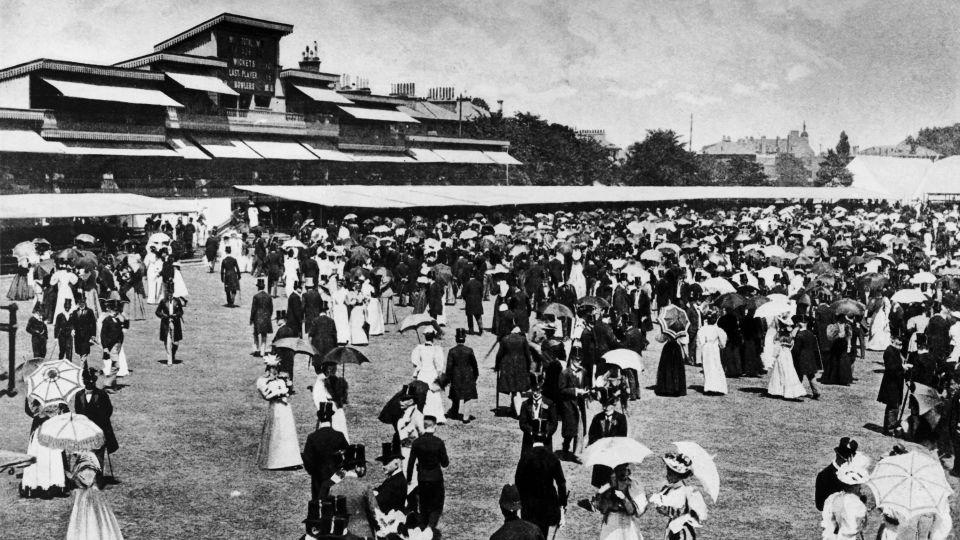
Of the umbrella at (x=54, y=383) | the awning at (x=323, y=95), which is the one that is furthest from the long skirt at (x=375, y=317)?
the awning at (x=323, y=95)

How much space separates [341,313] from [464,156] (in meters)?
41.5

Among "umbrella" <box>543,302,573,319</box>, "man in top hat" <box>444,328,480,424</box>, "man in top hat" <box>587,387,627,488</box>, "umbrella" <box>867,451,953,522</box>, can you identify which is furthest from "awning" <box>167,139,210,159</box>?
"umbrella" <box>867,451,953,522</box>

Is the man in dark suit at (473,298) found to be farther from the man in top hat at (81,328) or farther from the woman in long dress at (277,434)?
the woman in long dress at (277,434)

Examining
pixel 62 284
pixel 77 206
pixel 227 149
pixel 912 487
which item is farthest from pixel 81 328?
pixel 227 149

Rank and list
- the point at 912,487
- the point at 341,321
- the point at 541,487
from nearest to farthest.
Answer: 1. the point at 912,487
2. the point at 541,487
3. the point at 341,321

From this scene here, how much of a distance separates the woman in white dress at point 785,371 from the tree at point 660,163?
68.0 meters

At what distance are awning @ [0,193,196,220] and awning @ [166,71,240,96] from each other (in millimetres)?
10423

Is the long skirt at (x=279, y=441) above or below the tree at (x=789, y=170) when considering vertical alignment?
below

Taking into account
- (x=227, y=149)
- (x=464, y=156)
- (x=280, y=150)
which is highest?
(x=464, y=156)

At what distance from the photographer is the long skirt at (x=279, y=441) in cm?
924

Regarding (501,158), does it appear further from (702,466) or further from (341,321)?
(702,466)

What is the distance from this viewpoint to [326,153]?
46625 mm

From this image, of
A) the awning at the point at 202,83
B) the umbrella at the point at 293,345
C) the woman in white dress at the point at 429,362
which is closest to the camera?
the woman in white dress at the point at 429,362

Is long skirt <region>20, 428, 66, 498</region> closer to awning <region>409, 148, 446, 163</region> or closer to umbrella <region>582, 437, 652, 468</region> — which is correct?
umbrella <region>582, 437, 652, 468</region>
